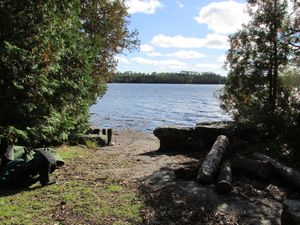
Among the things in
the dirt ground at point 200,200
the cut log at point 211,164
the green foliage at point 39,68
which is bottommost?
the dirt ground at point 200,200

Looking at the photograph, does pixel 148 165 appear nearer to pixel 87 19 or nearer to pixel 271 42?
pixel 271 42

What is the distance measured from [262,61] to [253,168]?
426 inches

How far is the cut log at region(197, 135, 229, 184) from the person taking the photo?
9133 mm

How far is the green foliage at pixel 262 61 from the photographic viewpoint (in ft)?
59.3

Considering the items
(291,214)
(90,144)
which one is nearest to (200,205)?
(291,214)

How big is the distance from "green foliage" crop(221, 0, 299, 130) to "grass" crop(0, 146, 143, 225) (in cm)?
967

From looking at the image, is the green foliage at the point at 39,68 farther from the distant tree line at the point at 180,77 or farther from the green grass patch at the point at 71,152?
the distant tree line at the point at 180,77

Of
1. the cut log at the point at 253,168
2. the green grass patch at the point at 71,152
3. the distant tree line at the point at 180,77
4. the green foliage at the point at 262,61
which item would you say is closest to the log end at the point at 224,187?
the cut log at the point at 253,168

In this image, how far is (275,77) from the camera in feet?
62.4

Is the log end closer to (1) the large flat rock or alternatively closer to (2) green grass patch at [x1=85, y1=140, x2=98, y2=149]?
(1) the large flat rock

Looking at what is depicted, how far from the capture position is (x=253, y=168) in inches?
394

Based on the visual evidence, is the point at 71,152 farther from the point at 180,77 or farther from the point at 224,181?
the point at 180,77

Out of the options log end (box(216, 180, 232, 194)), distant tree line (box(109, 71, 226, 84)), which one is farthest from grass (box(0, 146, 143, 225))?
distant tree line (box(109, 71, 226, 84))

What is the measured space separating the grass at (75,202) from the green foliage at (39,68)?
8.45 feet
